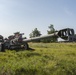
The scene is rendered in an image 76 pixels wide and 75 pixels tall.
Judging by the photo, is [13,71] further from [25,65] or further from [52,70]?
[52,70]

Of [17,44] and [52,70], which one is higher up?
[17,44]

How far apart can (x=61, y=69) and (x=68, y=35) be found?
1.37m

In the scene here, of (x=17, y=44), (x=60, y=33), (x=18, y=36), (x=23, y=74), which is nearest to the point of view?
(x=23, y=74)

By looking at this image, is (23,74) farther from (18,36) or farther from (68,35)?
(18,36)

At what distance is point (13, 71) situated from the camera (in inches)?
329

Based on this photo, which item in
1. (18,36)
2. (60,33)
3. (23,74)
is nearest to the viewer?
(23,74)

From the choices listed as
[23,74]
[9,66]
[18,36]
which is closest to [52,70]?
[23,74]

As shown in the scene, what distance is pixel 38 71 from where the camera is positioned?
331 inches

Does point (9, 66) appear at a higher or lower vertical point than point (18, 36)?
lower

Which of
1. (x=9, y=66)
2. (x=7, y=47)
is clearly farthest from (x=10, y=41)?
(x=9, y=66)

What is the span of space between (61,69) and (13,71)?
73.5 inches

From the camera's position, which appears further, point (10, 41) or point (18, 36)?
Answer: point (10, 41)

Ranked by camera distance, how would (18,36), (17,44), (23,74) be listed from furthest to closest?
1. (17,44)
2. (18,36)
3. (23,74)

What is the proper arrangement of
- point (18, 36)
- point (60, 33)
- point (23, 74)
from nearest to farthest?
→ point (23, 74) → point (60, 33) → point (18, 36)
